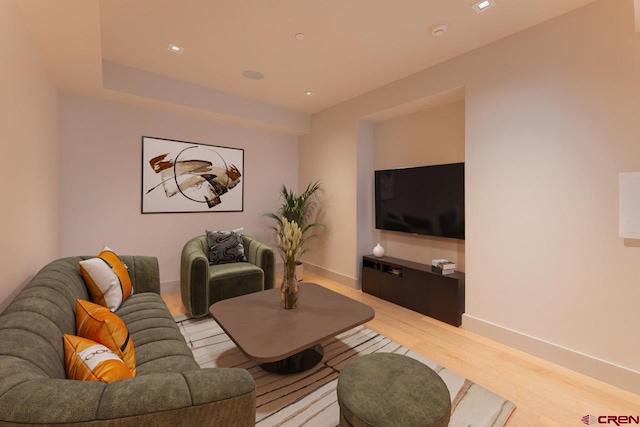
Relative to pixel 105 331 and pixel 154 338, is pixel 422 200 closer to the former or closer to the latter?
pixel 154 338

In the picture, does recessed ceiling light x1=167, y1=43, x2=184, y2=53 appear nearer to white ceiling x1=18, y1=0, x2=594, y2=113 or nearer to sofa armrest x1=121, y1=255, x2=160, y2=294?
white ceiling x1=18, y1=0, x2=594, y2=113

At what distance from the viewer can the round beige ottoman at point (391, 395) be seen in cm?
124

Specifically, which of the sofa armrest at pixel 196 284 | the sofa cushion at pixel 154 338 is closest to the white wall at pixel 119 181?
the sofa armrest at pixel 196 284

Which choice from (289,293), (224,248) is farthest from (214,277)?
(289,293)

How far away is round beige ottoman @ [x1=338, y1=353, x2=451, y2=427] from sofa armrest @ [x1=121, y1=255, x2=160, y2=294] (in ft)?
6.88

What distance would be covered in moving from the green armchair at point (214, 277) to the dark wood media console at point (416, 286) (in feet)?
4.51

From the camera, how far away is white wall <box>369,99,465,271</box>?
331 centimetres

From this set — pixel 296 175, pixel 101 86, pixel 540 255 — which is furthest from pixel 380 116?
pixel 101 86

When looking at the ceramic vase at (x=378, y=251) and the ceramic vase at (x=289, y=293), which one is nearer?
the ceramic vase at (x=289, y=293)

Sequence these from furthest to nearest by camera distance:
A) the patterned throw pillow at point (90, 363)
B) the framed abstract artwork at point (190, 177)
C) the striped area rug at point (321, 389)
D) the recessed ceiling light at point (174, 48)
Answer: the framed abstract artwork at point (190, 177) < the recessed ceiling light at point (174, 48) < the striped area rug at point (321, 389) < the patterned throw pillow at point (90, 363)

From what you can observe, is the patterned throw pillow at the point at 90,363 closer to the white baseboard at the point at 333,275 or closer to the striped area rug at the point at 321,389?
the striped area rug at the point at 321,389

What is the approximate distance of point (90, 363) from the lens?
111 cm

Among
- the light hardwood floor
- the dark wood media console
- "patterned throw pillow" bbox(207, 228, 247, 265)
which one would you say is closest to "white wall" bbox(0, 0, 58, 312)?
"patterned throw pillow" bbox(207, 228, 247, 265)

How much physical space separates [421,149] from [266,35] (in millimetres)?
2249
